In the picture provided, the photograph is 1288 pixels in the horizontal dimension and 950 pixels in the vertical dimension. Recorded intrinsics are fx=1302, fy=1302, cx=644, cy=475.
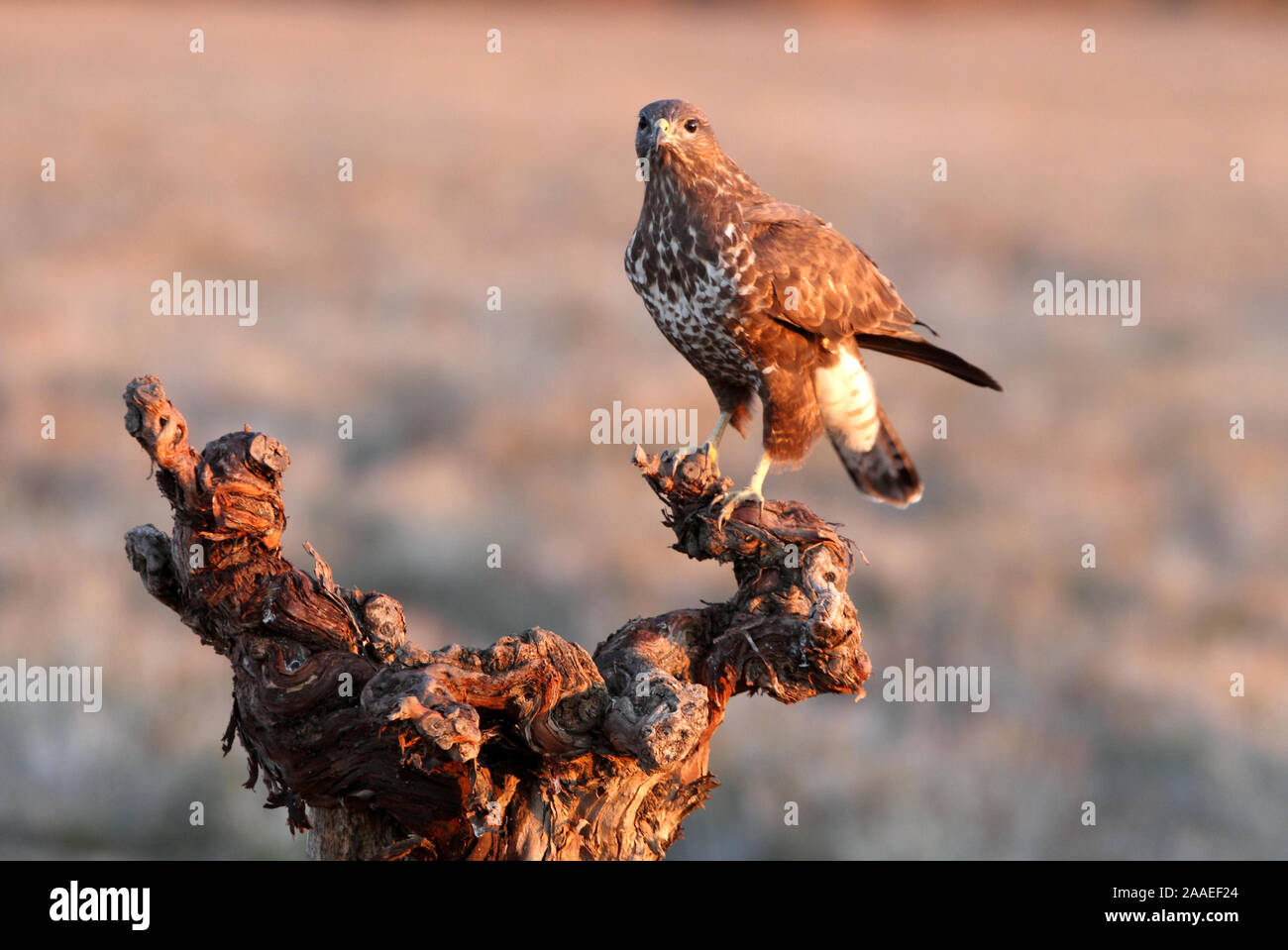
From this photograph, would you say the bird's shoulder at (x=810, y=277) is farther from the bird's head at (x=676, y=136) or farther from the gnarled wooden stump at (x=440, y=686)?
the gnarled wooden stump at (x=440, y=686)

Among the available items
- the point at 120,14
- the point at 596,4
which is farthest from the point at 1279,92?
the point at 120,14

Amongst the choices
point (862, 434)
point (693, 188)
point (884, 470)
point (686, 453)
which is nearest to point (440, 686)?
point (686, 453)

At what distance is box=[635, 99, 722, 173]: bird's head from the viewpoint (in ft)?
12.5

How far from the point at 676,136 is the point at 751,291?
19.9 inches

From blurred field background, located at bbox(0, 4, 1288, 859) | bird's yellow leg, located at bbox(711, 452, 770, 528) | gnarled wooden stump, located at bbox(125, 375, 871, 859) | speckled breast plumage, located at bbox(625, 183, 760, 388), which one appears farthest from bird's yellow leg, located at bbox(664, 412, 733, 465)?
blurred field background, located at bbox(0, 4, 1288, 859)

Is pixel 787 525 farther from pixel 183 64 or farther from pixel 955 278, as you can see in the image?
pixel 183 64

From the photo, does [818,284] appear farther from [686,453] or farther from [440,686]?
[440,686]

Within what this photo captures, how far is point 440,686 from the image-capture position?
110 inches

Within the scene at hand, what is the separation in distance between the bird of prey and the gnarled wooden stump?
476mm

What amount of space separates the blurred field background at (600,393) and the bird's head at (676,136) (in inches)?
167

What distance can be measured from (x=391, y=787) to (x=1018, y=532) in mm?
8790

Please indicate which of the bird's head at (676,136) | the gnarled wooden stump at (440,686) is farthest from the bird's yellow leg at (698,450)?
the bird's head at (676,136)

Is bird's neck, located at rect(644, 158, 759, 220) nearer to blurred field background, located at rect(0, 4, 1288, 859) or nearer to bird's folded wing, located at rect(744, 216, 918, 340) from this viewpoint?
bird's folded wing, located at rect(744, 216, 918, 340)

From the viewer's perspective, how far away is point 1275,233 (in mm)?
22031
